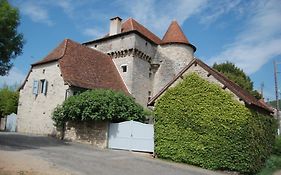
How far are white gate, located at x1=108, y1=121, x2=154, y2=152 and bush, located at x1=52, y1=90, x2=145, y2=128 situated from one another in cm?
85

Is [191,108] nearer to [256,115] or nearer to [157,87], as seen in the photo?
[256,115]

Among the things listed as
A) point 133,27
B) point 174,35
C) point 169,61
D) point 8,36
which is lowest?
point 8,36

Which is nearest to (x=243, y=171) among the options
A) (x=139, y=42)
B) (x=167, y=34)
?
(x=139, y=42)

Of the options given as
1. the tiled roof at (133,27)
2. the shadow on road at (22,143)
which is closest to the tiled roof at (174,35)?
the tiled roof at (133,27)

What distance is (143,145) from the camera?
1727 centimetres

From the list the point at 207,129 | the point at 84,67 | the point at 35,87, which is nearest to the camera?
the point at 207,129

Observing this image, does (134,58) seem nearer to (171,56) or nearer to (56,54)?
(171,56)

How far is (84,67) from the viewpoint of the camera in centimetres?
2559

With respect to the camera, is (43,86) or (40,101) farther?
(43,86)

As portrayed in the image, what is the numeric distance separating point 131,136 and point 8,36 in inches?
388

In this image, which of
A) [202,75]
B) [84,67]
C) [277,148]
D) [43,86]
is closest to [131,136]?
[202,75]

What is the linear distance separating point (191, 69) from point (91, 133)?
334 inches

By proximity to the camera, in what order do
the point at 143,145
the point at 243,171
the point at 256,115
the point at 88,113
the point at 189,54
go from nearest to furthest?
1. the point at 243,171
2. the point at 256,115
3. the point at 143,145
4. the point at 88,113
5. the point at 189,54

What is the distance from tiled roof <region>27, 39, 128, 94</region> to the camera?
933 inches
